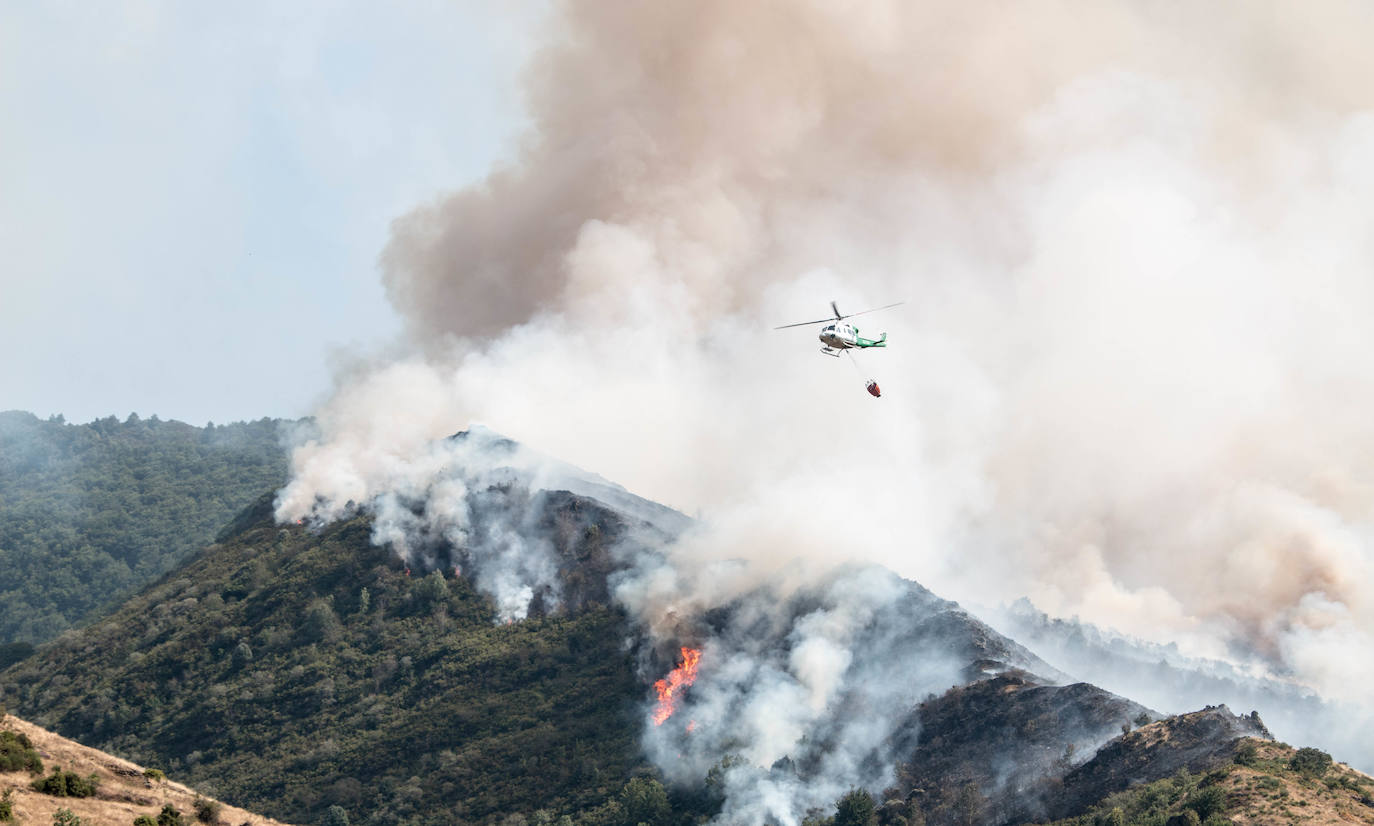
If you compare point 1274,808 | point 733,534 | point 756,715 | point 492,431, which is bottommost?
point 1274,808

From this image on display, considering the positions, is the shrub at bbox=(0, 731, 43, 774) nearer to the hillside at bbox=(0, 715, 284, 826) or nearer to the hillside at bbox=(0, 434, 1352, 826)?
the hillside at bbox=(0, 715, 284, 826)

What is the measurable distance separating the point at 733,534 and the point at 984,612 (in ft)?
102

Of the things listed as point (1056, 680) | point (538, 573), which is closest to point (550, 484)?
point (538, 573)

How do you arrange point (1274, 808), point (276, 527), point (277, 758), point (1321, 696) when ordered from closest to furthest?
1. point (1274, 808)
2. point (277, 758)
3. point (1321, 696)
4. point (276, 527)

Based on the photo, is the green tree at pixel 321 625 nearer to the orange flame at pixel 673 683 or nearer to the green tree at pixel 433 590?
the green tree at pixel 433 590

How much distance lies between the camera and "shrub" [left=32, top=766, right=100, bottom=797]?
60594 mm

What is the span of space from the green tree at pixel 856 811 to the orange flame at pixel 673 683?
23.9 m

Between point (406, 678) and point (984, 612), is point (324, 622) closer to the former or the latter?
point (406, 678)

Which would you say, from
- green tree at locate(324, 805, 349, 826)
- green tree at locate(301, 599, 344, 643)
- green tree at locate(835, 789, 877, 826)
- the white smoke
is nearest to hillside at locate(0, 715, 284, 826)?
green tree at locate(324, 805, 349, 826)

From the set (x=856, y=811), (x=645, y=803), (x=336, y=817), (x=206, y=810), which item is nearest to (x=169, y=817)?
(x=206, y=810)

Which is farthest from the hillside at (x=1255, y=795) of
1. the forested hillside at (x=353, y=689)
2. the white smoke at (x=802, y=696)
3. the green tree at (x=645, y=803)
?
the forested hillside at (x=353, y=689)

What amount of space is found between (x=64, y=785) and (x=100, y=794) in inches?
111

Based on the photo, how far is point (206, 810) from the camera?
67500 mm

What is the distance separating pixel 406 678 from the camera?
431ft
